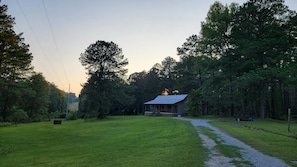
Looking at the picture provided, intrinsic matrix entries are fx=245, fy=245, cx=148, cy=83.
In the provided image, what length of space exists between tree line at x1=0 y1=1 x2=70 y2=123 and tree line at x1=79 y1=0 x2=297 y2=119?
28.4 feet

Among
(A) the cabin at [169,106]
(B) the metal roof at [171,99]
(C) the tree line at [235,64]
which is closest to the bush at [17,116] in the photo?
(C) the tree line at [235,64]

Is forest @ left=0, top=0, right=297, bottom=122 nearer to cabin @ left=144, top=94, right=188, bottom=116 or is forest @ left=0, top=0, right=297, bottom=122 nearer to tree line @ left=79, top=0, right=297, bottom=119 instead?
tree line @ left=79, top=0, right=297, bottom=119

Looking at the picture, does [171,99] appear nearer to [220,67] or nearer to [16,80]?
[220,67]

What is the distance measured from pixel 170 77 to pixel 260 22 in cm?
3882

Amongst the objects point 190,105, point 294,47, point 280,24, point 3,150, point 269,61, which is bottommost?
point 3,150

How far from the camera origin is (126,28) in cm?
2525

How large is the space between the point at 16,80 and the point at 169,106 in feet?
90.0

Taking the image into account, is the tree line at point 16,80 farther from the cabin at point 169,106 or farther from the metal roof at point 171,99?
the metal roof at point 171,99

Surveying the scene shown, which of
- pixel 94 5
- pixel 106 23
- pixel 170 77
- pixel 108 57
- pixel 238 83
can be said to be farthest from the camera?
pixel 170 77

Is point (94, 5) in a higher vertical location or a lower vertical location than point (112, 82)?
higher

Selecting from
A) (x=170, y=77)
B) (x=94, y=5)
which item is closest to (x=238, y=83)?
(x=94, y=5)

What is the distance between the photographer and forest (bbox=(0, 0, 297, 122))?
27.9 m

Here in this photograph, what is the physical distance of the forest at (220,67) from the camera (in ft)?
91.6

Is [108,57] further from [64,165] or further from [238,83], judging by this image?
Result: [64,165]
